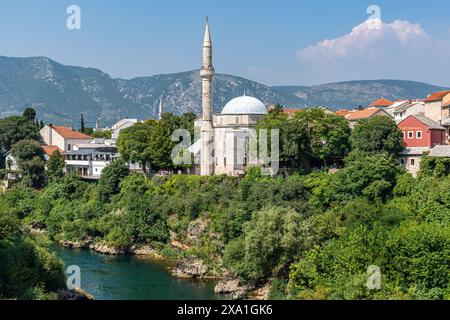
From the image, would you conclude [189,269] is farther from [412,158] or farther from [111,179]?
[111,179]

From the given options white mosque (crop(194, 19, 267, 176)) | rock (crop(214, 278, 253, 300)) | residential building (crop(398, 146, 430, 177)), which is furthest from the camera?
white mosque (crop(194, 19, 267, 176))

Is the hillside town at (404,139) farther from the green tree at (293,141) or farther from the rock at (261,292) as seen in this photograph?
the rock at (261,292)

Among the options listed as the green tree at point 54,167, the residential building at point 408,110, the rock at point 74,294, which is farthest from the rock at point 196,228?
the green tree at point 54,167

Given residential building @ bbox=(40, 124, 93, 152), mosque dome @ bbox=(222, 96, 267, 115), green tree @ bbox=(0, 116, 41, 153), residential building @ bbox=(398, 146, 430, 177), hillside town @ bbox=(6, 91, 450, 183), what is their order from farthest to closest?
residential building @ bbox=(40, 124, 93, 152)
green tree @ bbox=(0, 116, 41, 153)
mosque dome @ bbox=(222, 96, 267, 115)
hillside town @ bbox=(6, 91, 450, 183)
residential building @ bbox=(398, 146, 430, 177)

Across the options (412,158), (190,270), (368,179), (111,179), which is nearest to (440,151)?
(412,158)

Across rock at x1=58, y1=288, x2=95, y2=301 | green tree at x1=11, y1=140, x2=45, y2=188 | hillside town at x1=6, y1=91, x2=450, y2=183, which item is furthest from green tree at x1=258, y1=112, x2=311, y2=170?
green tree at x1=11, y1=140, x2=45, y2=188

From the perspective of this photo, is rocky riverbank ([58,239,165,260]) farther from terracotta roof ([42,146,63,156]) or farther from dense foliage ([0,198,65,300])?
terracotta roof ([42,146,63,156])
